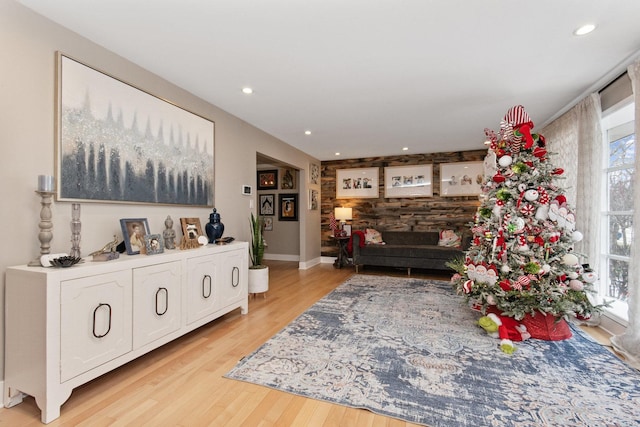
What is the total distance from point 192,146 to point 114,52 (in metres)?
0.93

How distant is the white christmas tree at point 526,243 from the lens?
2432mm

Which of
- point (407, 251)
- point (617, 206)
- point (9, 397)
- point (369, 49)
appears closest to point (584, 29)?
point (369, 49)

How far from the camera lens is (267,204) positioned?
7.05 m

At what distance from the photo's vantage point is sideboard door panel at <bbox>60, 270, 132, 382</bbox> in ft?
5.15

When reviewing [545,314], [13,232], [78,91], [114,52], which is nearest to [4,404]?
[13,232]

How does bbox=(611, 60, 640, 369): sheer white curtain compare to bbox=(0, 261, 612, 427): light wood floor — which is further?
bbox=(611, 60, 640, 369): sheer white curtain

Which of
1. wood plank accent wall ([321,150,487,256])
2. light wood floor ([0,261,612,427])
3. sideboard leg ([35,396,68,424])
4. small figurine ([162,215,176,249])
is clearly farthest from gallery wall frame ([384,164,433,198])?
sideboard leg ([35,396,68,424])

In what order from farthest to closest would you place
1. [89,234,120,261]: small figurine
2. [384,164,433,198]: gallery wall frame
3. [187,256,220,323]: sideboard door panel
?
[384,164,433,198]: gallery wall frame → [187,256,220,323]: sideboard door panel → [89,234,120,261]: small figurine

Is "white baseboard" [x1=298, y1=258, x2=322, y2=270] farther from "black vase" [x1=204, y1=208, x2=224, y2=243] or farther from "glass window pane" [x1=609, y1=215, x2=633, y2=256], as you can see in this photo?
"glass window pane" [x1=609, y1=215, x2=633, y2=256]

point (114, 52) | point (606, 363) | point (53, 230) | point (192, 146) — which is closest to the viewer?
point (53, 230)

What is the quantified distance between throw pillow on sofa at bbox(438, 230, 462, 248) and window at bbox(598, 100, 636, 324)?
2.43 metres

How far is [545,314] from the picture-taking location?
2.46 meters

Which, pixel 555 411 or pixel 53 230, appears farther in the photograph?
pixel 53 230

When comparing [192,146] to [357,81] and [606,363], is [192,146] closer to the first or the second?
[357,81]
